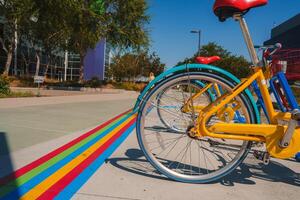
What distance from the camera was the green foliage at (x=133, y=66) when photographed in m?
49.3

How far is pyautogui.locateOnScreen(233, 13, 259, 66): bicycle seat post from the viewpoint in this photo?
10.8ft

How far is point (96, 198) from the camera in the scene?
9.67 feet

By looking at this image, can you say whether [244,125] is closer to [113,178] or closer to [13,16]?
[113,178]

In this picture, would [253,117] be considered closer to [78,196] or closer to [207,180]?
[207,180]

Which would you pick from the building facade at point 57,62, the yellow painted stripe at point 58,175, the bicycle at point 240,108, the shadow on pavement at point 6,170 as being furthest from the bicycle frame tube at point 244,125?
the building facade at point 57,62

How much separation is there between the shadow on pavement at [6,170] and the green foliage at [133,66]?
42.8 metres

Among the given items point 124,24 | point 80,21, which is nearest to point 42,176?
point 80,21

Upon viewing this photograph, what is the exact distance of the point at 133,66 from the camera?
4928cm

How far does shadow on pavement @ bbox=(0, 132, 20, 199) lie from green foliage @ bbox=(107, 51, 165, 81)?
42790 millimetres

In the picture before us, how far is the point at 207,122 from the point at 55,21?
15940 millimetres

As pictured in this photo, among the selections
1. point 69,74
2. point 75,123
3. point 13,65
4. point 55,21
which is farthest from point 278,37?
point 75,123

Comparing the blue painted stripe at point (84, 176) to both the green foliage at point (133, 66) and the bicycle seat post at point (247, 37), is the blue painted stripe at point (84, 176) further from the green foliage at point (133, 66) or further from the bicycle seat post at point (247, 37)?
the green foliage at point (133, 66)

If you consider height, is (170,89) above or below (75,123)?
above

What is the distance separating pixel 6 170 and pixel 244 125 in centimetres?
249
